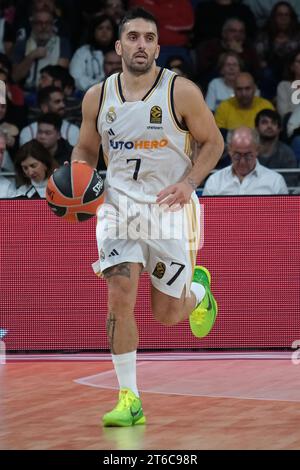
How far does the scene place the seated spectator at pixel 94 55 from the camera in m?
14.6

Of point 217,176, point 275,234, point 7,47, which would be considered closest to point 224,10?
point 7,47

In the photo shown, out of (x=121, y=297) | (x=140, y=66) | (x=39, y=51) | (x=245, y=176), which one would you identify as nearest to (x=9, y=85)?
(x=39, y=51)

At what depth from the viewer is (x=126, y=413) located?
7184mm

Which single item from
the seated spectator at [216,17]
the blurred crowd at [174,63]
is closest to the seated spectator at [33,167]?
the blurred crowd at [174,63]

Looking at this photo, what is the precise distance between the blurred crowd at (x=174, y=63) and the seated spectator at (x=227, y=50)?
0.01m

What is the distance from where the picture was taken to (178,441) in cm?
647

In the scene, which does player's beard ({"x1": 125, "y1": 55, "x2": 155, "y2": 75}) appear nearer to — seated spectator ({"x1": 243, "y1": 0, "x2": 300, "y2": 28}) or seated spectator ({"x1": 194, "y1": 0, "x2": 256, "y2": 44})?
seated spectator ({"x1": 194, "y1": 0, "x2": 256, "y2": 44})

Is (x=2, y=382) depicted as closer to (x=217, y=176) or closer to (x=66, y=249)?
(x=66, y=249)

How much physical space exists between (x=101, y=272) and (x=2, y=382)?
210 cm

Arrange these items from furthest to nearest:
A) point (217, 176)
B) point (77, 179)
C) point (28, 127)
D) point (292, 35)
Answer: point (292, 35) < point (28, 127) < point (217, 176) < point (77, 179)

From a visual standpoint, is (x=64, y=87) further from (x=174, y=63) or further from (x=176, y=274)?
(x=176, y=274)

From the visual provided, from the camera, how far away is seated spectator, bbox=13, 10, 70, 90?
49.1 feet

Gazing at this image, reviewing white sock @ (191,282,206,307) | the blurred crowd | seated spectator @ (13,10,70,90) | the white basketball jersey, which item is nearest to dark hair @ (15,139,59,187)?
the blurred crowd

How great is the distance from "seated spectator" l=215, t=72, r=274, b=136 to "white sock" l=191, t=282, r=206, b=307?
4993 mm
